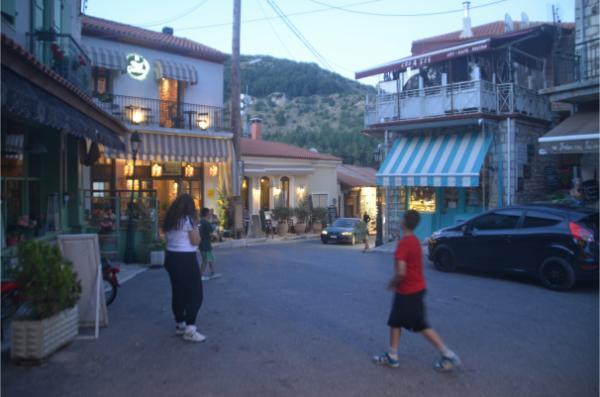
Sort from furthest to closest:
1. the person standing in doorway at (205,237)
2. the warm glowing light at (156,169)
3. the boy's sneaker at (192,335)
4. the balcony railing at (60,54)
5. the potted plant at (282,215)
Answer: the potted plant at (282,215) < the warm glowing light at (156,169) < the person standing in doorway at (205,237) < the balcony railing at (60,54) < the boy's sneaker at (192,335)

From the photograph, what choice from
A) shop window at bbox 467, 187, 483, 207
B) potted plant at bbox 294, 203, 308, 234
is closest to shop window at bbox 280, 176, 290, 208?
potted plant at bbox 294, 203, 308, 234

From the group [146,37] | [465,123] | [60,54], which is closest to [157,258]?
[60,54]

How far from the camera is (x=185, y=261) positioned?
21.4 ft

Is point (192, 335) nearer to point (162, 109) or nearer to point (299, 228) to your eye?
point (162, 109)

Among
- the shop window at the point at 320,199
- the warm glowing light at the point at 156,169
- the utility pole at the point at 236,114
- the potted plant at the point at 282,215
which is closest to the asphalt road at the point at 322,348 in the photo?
the utility pole at the point at 236,114

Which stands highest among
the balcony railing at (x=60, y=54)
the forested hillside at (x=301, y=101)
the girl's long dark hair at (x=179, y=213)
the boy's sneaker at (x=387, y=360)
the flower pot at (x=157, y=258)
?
the forested hillside at (x=301, y=101)

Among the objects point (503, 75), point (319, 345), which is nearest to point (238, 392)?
point (319, 345)

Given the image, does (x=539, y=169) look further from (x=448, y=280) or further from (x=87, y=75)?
(x=87, y=75)

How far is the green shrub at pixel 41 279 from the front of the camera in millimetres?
5680

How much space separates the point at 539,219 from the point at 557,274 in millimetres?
1207

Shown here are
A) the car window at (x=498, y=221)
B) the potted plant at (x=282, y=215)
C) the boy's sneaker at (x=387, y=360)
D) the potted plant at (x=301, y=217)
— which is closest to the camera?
the boy's sneaker at (x=387, y=360)

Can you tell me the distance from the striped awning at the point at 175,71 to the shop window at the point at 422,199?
10461mm

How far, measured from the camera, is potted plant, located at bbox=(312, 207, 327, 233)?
28.8m

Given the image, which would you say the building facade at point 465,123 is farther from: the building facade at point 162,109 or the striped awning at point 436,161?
the building facade at point 162,109
